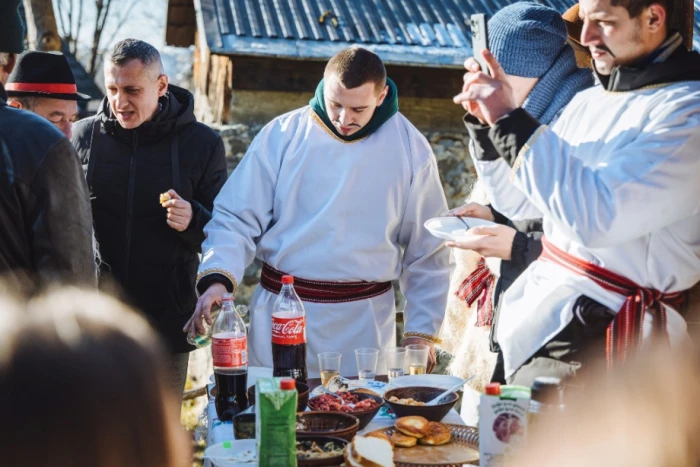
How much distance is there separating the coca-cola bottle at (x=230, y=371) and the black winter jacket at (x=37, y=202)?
51cm

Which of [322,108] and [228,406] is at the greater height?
[322,108]

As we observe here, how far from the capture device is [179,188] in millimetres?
4035

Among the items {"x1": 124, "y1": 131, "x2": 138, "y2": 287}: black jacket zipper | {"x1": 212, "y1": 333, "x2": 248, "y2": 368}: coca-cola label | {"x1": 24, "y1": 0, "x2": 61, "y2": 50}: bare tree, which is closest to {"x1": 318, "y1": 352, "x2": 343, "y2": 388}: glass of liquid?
{"x1": 212, "y1": 333, "x2": 248, "y2": 368}: coca-cola label

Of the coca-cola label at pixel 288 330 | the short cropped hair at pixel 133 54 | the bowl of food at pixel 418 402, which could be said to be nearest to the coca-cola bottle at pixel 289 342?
the coca-cola label at pixel 288 330

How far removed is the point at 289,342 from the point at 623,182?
49.6 inches

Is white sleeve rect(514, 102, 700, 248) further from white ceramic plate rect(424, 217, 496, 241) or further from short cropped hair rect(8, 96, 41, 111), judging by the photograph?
short cropped hair rect(8, 96, 41, 111)

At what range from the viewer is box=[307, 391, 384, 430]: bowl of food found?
7.97 feet

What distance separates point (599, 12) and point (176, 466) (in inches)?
71.1

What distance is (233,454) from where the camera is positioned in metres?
2.25

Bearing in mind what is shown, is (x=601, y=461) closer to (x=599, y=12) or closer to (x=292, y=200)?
(x=599, y=12)

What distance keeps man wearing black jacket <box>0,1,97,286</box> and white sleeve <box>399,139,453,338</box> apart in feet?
4.99

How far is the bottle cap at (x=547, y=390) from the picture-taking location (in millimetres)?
1758

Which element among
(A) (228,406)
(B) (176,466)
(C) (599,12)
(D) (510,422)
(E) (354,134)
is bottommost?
(A) (228,406)

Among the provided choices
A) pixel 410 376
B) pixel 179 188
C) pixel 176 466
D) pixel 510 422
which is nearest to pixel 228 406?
pixel 410 376
